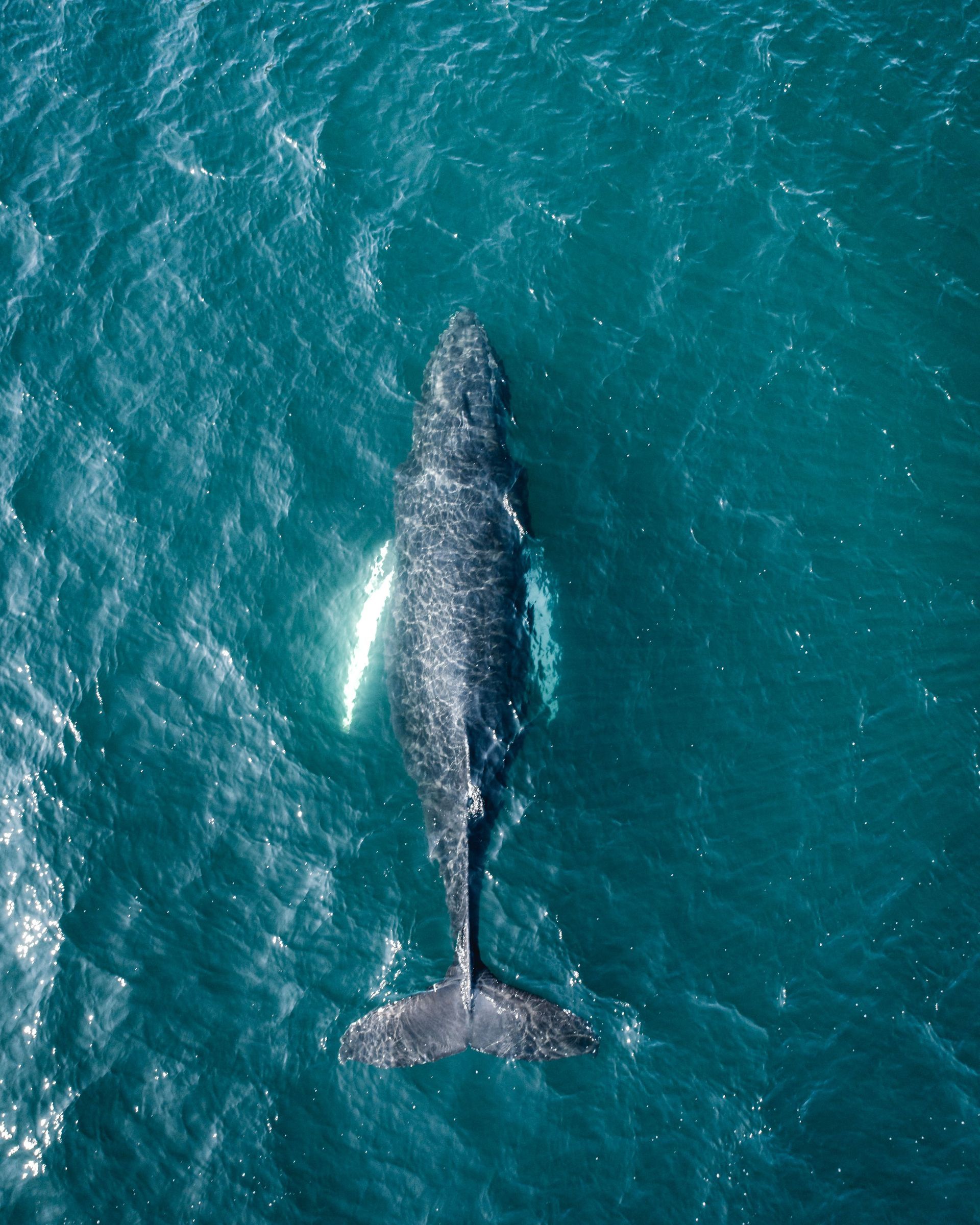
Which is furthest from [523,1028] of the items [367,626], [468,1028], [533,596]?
[367,626]

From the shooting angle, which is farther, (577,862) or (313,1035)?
(577,862)

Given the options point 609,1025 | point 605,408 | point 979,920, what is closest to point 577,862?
point 609,1025

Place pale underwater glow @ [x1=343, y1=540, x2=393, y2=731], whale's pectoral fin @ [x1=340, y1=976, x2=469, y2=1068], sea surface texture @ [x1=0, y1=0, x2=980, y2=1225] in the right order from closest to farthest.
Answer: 1. whale's pectoral fin @ [x1=340, y1=976, x2=469, y2=1068]
2. sea surface texture @ [x1=0, y1=0, x2=980, y2=1225]
3. pale underwater glow @ [x1=343, y1=540, x2=393, y2=731]

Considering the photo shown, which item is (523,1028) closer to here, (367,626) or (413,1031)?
(413,1031)

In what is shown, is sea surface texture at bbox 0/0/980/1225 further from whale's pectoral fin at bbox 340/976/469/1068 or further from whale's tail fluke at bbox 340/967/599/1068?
whale's tail fluke at bbox 340/967/599/1068

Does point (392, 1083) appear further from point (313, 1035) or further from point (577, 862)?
point (577, 862)

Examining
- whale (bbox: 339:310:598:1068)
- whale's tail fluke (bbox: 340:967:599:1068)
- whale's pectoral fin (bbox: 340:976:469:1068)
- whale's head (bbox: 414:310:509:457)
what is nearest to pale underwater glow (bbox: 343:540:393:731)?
whale (bbox: 339:310:598:1068)

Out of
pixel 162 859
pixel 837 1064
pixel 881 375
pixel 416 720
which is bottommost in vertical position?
pixel 837 1064
